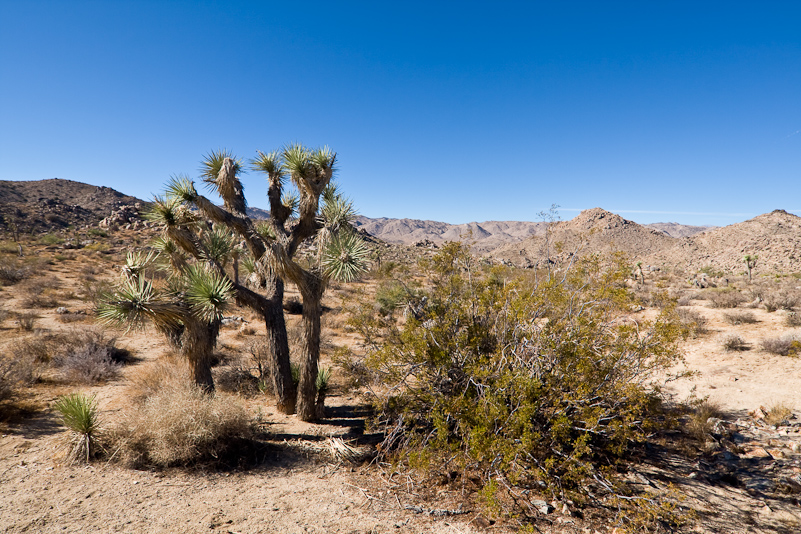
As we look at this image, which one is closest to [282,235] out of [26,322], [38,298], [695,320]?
[26,322]

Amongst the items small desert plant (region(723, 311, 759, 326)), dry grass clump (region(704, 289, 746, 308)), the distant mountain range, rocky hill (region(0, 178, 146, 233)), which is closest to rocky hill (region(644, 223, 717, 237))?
the distant mountain range

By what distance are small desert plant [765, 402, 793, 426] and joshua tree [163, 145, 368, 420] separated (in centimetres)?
805

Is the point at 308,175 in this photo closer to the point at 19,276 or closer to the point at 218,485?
the point at 218,485

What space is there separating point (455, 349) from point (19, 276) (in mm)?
24387

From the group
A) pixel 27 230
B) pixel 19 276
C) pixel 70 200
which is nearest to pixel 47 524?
pixel 19 276

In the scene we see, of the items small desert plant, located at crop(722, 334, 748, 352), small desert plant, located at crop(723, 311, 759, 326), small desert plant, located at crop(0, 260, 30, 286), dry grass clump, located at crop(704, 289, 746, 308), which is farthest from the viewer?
small desert plant, located at crop(0, 260, 30, 286)

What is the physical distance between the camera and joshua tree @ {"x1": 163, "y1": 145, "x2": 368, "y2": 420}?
20.6 ft

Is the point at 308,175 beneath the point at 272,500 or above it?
above

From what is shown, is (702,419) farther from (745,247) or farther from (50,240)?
(745,247)

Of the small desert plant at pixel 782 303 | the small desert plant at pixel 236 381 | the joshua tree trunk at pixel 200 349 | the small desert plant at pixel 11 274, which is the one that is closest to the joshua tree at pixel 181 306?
the joshua tree trunk at pixel 200 349

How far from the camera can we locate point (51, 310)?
14.4 metres

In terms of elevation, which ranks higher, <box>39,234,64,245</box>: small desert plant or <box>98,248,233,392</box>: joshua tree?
<box>39,234,64,245</box>: small desert plant

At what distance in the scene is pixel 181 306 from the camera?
5938 mm

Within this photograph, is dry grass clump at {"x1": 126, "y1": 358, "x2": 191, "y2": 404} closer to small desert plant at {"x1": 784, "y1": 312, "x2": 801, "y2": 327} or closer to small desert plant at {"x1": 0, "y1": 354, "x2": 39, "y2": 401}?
small desert plant at {"x1": 0, "y1": 354, "x2": 39, "y2": 401}
